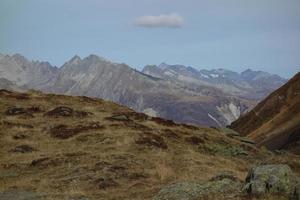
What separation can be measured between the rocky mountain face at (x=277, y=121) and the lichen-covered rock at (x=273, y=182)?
39325mm

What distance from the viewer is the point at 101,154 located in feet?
122

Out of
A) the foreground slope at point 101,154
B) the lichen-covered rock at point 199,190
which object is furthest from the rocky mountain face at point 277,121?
the lichen-covered rock at point 199,190

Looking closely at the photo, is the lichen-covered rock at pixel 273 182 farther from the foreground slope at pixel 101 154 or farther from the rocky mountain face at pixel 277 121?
the rocky mountain face at pixel 277 121

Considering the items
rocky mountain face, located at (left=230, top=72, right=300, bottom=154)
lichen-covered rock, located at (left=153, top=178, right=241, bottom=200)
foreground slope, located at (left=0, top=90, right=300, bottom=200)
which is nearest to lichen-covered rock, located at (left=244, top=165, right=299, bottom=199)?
foreground slope, located at (left=0, top=90, right=300, bottom=200)

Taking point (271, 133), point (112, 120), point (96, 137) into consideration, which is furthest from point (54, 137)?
point (271, 133)

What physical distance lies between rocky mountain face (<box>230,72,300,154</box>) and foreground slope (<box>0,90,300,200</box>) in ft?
47.9

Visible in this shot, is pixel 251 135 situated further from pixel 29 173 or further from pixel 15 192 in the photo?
pixel 15 192

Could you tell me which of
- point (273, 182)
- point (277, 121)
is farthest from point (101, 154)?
point (277, 121)

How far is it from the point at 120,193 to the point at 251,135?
5586 centimetres

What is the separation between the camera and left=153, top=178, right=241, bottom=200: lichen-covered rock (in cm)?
2205

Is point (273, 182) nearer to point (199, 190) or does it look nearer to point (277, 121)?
point (199, 190)

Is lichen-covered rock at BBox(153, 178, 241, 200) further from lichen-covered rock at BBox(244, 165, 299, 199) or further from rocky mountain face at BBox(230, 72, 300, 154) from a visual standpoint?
rocky mountain face at BBox(230, 72, 300, 154)

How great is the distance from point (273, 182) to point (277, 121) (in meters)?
59.2

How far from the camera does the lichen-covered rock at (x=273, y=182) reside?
20.9 meters
